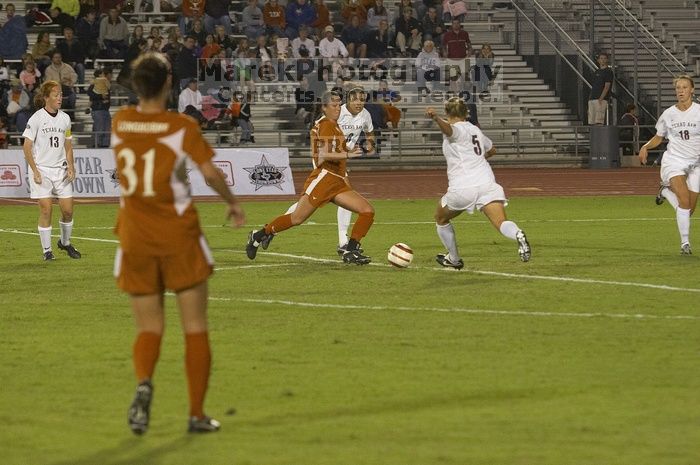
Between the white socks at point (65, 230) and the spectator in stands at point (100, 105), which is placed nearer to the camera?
the white socks at point (65, 230)

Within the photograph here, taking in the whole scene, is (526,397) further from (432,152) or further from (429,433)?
(432,152)

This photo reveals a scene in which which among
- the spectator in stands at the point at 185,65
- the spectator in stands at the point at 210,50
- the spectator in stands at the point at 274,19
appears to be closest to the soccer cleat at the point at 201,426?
the spectator in stands at the point at 185,65

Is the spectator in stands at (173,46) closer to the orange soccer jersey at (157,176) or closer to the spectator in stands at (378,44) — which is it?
the spectator in stands at (378,44)

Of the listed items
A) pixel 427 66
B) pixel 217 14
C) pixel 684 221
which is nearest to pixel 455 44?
pixel 427 66

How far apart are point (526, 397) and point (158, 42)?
28.0m

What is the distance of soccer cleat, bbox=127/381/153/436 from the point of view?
7625 mm

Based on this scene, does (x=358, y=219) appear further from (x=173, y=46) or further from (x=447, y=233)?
(x=173, y=46)

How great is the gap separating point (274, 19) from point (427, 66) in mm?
4329

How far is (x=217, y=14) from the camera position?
3794 cm

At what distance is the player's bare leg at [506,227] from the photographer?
49.8 ft

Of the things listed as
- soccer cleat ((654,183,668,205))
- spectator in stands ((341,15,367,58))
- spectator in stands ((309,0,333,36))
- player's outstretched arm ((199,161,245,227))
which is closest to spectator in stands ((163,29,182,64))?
spectator in stands ((309,0,333,36))

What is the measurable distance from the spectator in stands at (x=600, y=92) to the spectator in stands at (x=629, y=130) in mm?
643

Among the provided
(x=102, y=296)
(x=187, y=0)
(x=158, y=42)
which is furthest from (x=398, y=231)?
→ (x=187, y=0)

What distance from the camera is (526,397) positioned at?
344 inches
